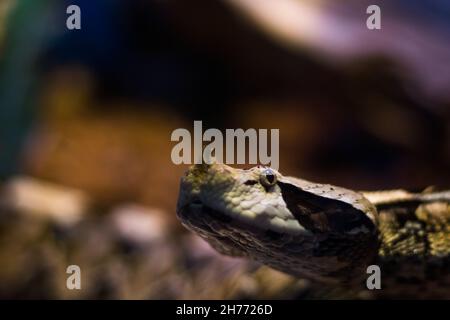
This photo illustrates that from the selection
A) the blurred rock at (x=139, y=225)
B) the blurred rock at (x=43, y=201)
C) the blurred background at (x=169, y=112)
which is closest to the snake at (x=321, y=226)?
the blurred background at (x=169, y=112)

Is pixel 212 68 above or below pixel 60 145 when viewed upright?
above

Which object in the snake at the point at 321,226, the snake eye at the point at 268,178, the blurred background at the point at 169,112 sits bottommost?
the snake at the point at 321,226

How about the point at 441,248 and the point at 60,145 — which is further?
the point at 60,145

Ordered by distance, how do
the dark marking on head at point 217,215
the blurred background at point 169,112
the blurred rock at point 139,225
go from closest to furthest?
the dark marking on head at point 217,215 → the blurred background at point 169,112 → the blurred rock at point 139,225

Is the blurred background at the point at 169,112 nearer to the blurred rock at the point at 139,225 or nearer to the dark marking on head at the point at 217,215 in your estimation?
A: the blurred rock at the point at 139,225
